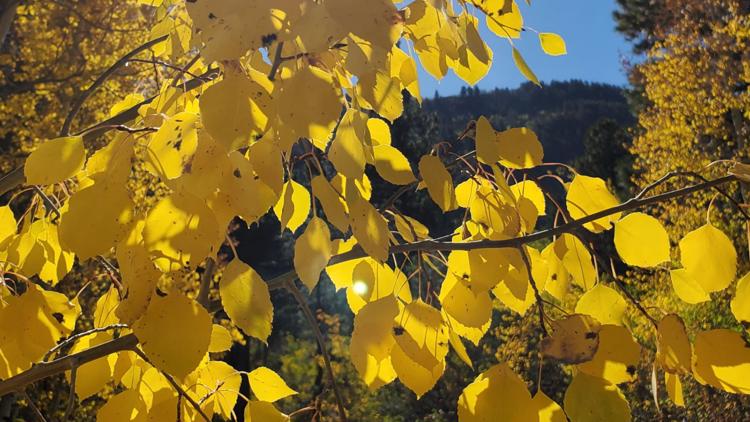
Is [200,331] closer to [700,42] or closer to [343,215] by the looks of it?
[343,215]

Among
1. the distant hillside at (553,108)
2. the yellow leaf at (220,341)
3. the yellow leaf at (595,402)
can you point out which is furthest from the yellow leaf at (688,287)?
the distant hillside at (553,108)

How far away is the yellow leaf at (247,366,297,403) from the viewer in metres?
0.51

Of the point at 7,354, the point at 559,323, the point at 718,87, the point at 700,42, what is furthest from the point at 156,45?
the point at 700,42

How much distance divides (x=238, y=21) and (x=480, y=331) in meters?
0.28

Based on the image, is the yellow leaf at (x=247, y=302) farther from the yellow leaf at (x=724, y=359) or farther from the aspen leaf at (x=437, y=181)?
the yellow leaf at (x=724, y=359)

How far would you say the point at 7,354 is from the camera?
1.46 ft

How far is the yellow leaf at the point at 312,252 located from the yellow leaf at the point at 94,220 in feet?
0.34

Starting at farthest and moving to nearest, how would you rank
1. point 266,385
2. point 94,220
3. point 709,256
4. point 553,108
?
point 553,108, point 266,385, point 709,256, point 94,220

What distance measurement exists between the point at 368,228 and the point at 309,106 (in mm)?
→ 83

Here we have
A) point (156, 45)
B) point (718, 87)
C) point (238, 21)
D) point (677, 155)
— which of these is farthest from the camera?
point (677, 155)

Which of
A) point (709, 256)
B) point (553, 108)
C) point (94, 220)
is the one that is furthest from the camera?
point (553, 108)

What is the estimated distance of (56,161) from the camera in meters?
0.34

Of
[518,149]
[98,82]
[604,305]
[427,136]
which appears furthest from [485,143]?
[427,136]

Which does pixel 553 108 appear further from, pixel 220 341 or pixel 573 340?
pixel 573 340
